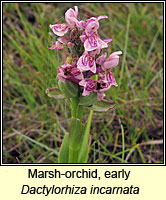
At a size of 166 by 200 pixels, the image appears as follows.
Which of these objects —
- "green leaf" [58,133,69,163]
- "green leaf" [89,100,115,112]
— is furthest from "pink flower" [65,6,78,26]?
"green leaf" [58,133,69,163]

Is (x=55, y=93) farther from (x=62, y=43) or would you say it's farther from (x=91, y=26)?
(x=91, y=26)

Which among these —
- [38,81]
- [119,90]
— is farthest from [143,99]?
[38,81]

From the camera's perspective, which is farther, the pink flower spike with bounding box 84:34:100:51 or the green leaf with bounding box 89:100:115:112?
the green leaf with bounding box 89:100:115:112

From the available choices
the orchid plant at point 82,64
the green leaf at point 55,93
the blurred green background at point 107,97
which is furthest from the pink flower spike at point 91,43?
the blurred green background at point 107,97

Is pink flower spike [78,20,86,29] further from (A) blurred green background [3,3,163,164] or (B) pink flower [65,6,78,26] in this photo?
(A) blurred green background [3,3,163,164]

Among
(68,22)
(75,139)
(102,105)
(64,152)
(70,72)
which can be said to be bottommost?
(64,152)

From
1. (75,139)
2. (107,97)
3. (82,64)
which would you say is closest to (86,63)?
(82,64)
